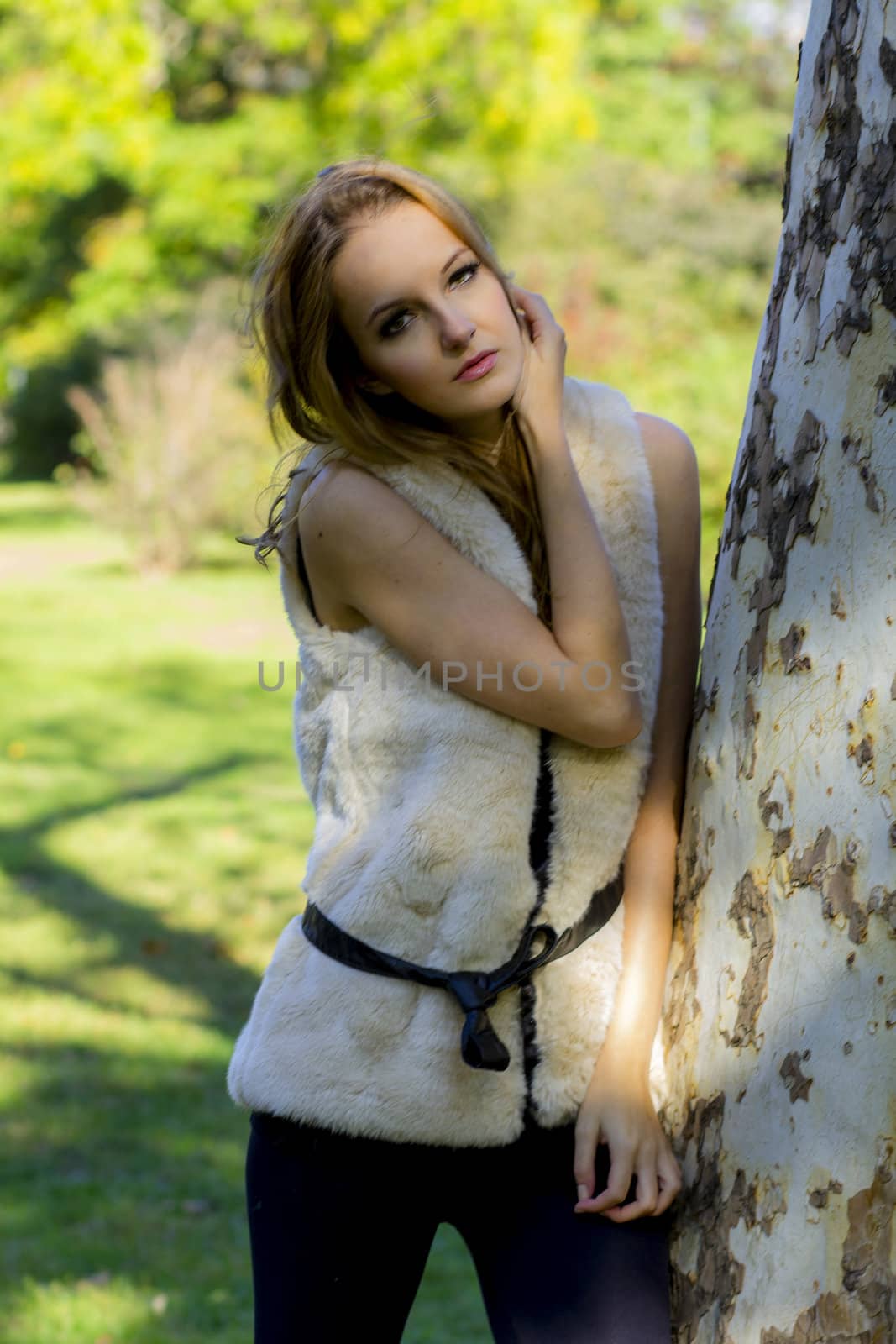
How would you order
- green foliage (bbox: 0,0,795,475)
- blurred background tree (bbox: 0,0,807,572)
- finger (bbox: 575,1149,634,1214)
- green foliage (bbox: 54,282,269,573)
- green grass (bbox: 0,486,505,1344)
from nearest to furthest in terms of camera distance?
finger (bbox: 575,1149,634,1214) < green grass (bbox: 0,486,505,1344) < green foliage (bbox: 54,282,269,573) < blurred background tree (bbox: 0,0,807,572) < green foliage (bbox: 0,0,795,475)

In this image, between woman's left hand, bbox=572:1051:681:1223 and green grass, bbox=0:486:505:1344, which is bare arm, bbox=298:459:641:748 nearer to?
woman's left hand, bbox=572:1051:681:1223

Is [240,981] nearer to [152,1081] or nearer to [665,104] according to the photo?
[152,1081]

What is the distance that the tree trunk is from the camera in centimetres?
149

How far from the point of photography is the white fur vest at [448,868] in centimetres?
171

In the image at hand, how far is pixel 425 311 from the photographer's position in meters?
1.82

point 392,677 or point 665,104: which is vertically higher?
point 665,104

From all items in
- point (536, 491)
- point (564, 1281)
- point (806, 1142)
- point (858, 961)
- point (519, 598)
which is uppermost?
point (536, 491)

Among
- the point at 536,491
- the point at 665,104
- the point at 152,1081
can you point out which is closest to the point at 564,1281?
the point at 536,491

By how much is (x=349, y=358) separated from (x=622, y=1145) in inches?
41.1

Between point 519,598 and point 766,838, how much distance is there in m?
0.41

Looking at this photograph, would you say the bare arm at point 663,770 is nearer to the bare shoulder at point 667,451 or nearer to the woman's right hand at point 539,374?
the bare shoulder at point 667,451

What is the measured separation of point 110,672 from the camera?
35.7ft

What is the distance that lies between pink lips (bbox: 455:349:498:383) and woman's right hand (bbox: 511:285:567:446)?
48 mm

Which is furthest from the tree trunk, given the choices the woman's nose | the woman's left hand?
the woman's nose
